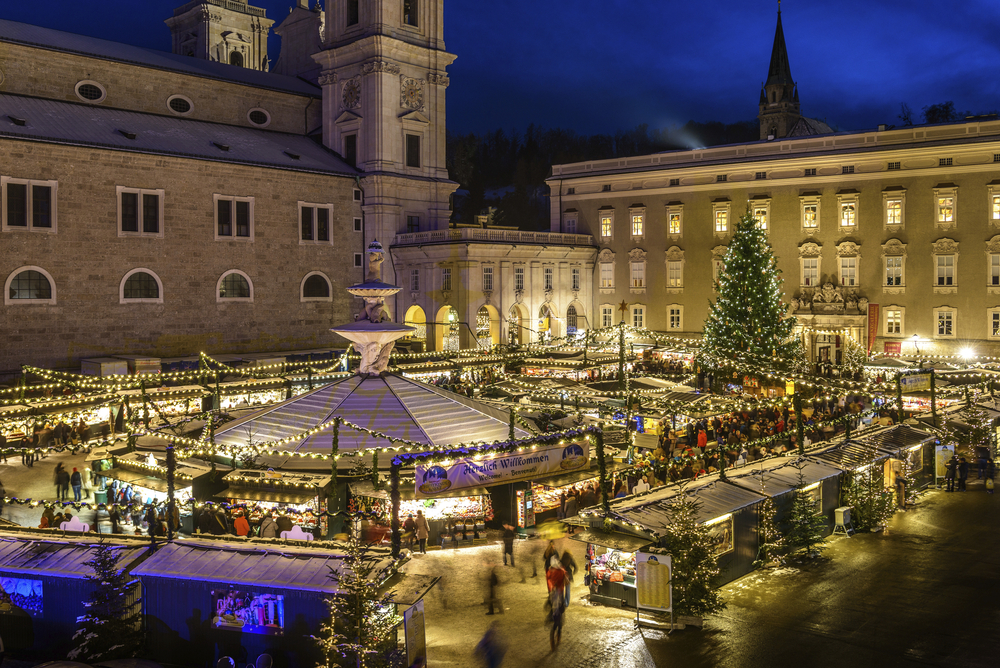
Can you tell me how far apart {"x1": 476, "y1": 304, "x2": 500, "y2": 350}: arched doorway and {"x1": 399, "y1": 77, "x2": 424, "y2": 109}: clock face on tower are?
15086 mm

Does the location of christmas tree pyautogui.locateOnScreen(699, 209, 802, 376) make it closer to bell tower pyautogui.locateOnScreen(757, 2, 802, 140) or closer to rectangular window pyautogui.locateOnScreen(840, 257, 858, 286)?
rectangular window pyautogui.locateOnScreen(840, 257, 858, 286)

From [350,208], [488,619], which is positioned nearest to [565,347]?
[350,208]

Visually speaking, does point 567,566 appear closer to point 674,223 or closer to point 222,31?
point 674,223

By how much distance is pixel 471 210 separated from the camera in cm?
11669

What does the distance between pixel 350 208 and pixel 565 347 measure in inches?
695

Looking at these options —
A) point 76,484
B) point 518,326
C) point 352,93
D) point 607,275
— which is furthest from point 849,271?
point 76,484

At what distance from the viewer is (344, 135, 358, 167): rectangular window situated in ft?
191

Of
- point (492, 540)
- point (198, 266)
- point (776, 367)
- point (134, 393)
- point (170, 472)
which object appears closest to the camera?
point (170, 472)

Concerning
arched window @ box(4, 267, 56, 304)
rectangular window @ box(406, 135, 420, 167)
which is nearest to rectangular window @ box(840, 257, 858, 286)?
rectangular window @ box(406, 135, 420, 167)

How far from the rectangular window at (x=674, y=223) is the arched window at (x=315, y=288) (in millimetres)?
23137

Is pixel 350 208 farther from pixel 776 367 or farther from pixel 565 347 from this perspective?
pixel 776 367

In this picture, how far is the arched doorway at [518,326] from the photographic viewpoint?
186 ft

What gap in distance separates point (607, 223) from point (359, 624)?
5181 centimetres

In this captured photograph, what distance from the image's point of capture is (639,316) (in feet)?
197
